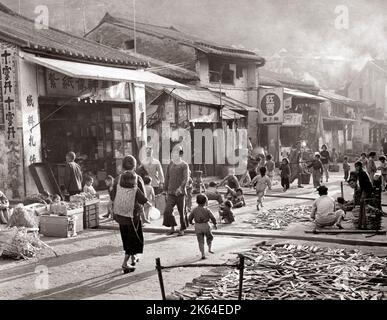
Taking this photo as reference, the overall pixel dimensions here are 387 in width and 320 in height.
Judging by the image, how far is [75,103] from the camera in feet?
55.1

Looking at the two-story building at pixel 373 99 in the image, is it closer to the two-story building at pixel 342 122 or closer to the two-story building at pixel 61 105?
the two-story building at pixel 342 122

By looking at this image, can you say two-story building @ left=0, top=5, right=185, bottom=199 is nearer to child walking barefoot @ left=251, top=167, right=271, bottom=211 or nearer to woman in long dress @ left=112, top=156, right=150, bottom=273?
child walking barefoot @ left=251, top=167, right=271, bottom=211

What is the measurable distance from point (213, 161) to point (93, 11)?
34.8m

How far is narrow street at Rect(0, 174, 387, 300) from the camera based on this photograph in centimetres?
660

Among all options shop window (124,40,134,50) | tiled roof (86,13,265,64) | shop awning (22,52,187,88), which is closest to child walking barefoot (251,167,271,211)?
shop awning (22,52,187,88)

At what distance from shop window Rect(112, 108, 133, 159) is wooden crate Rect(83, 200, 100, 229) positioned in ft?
20.8

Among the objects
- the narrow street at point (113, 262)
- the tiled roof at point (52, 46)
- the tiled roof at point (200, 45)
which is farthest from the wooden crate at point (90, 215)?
the tiled roof at point (200, 45)

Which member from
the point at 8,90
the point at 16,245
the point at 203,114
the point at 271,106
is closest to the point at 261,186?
the point at 16,245

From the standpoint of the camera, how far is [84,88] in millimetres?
16031

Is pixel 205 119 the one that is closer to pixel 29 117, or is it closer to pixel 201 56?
pixel 201 56

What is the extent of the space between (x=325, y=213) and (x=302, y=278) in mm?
3877

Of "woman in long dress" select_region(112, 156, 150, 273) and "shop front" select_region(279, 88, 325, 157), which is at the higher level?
"shop front" select_region(279, 88, 325, 157)

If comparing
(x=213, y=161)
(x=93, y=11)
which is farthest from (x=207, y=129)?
(x=93, y=11)

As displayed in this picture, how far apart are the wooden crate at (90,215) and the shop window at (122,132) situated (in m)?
6.35
